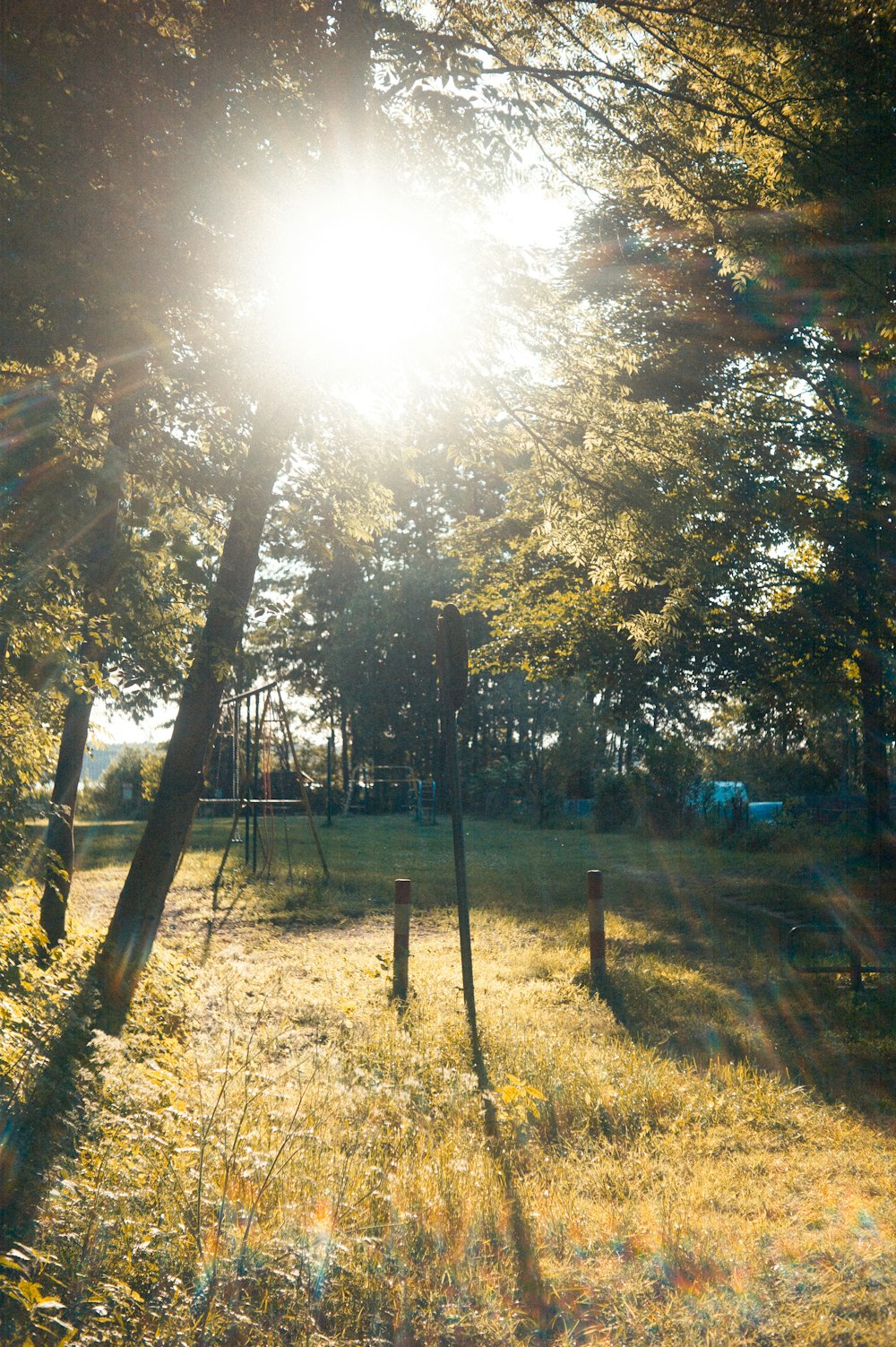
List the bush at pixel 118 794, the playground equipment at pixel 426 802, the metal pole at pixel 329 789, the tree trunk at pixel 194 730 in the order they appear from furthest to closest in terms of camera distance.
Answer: the bush at pixel 118 794 → the playground equipment at pixel 426 802 → the metal pole at pixel 329 789 → the tree trunk at pixel 194 730

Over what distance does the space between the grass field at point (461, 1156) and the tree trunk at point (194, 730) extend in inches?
18.1

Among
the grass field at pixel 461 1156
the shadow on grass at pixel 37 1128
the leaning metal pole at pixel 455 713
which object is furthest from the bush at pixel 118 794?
the shadow on grass at pixel 37 1128

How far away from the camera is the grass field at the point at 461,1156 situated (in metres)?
3.22

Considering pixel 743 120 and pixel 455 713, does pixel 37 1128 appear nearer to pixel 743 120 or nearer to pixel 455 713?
pixel 455 713

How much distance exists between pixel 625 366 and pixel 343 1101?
684 centimetres

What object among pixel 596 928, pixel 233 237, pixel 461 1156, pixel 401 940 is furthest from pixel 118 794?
pixel 461 1156

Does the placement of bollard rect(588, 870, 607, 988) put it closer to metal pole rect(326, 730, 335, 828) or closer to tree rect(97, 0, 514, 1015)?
tree rect(97, 0, 514, 1015)

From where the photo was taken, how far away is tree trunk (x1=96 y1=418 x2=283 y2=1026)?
325 inches

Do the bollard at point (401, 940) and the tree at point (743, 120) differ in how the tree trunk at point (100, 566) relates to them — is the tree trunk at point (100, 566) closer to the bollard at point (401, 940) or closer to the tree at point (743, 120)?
the bollard at point (401, 940)

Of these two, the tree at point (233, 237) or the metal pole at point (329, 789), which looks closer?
the tree at point (233, 237)

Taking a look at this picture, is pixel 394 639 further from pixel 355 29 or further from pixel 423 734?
pixel 355 29

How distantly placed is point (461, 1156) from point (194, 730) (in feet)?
16.0

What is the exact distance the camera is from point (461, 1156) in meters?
4.89

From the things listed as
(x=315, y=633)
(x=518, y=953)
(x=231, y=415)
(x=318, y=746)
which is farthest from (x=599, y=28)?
(x=318, y=746)
